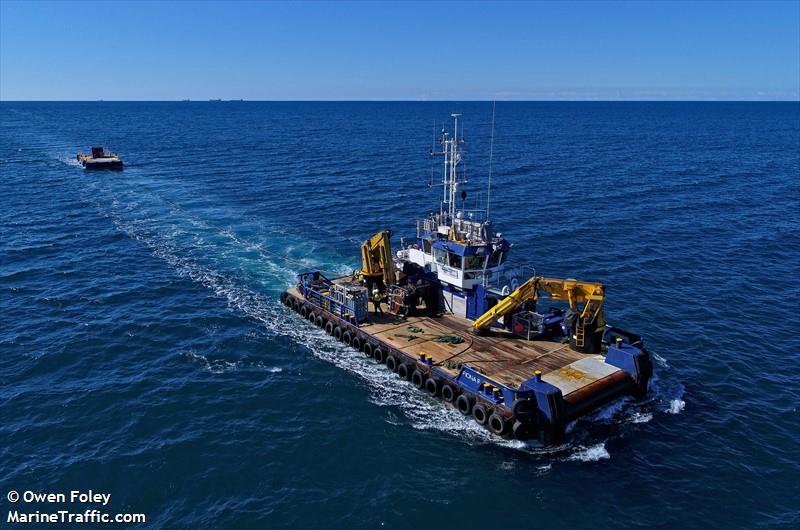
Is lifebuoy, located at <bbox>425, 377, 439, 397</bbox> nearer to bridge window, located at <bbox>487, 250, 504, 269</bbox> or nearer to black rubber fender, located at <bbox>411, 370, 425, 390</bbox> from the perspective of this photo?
black rubber fender, located at <bbox>411, 370, 425, 390</bbox>

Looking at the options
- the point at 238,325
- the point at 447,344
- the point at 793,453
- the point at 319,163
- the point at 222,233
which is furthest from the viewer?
the point at 319,163

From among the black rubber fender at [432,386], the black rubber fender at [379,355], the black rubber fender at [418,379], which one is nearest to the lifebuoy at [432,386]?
the black rubber fender at [432,386]

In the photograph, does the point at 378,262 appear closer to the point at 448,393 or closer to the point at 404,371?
the point at 404,371

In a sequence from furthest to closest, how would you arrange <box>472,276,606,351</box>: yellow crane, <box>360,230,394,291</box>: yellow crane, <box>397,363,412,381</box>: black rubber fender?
<box>360,230,394,291</box>: yellow crane
<box>397,363,412,381</box>: black rubber fender
<box>472,276,606,351</box>: yellow crane

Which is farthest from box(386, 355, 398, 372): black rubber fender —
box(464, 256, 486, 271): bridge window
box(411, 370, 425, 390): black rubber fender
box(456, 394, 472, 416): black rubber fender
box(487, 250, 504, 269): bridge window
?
box(487, 250, 504, 269): bridge window

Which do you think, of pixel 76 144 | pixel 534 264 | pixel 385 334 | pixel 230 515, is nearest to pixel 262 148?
pixel 76 144

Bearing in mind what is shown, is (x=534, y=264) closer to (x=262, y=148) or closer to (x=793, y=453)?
(x=793, y=453)
